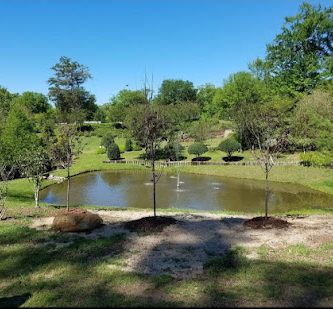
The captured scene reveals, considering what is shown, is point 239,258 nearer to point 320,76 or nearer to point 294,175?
point 294,175

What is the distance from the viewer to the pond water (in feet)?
90.6

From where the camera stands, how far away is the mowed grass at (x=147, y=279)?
8414 millimetres

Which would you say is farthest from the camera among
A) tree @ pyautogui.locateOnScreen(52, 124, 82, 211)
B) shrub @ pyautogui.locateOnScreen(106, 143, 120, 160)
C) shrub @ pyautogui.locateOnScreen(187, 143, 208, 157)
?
shrub @ pyautogui.locateOnScreen(106, 143, 120, 160)

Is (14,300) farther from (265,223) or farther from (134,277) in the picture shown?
(265,223)

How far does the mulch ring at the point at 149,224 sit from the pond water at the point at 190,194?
11125 millimetres

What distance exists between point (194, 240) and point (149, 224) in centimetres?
229

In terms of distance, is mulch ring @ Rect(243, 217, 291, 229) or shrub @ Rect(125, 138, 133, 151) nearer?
mulch ring @ Rect(243, 217, 291, 229)

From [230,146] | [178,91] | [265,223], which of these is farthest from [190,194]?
[178,91]

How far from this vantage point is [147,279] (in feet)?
32.5

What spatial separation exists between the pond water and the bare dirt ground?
435 inches

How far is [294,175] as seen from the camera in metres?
37.7

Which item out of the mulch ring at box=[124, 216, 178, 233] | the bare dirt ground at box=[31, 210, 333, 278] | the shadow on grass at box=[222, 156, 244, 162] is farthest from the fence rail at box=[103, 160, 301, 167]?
the bare dirt ground at box=[31, 210, 333, 278]

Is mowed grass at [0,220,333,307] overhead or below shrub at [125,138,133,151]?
below

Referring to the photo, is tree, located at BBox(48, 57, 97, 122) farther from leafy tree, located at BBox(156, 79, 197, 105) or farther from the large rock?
the large rock
